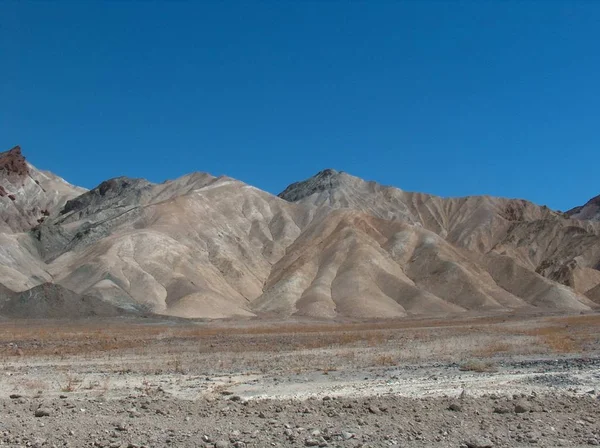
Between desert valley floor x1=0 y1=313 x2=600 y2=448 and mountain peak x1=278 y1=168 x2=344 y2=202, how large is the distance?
5876 inches

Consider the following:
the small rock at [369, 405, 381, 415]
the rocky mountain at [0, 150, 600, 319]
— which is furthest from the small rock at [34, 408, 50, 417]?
the rocky mountain at [0, 150, 600, 319]

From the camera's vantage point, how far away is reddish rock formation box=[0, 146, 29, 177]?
170 metres

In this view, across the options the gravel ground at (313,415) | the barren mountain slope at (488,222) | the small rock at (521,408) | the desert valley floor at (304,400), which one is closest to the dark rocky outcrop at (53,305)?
the desert valley floor at (304,400)

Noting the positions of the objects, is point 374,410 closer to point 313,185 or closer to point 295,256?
point 295,256

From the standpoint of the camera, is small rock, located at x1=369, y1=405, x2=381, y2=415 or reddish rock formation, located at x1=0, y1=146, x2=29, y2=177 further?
reddish rock formation, located at x1=0, y1=146, x2=29, y2=177

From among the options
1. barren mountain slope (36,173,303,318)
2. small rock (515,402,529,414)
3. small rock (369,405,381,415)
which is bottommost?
small rock (369,405,381,415)

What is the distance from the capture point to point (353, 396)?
1700 cm

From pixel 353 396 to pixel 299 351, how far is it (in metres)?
16.3

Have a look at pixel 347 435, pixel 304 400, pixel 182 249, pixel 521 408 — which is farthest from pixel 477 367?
pixel 182 249

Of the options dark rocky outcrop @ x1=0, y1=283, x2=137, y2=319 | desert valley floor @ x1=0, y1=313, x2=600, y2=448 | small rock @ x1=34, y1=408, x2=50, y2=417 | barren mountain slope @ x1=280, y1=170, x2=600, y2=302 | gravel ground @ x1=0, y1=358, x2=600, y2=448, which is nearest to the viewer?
gravel ground @ x1=0, y1=358, x2=600, y2=448

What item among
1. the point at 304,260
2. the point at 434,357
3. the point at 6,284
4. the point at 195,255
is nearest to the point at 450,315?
the point at 304,260

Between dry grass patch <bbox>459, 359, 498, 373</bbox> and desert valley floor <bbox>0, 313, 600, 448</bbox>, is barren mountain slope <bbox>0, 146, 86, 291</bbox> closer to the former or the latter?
desert valley floor <bbox>0, 313, 600, 448</bbox>

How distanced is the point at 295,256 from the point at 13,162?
294ft

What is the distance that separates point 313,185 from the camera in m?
183
